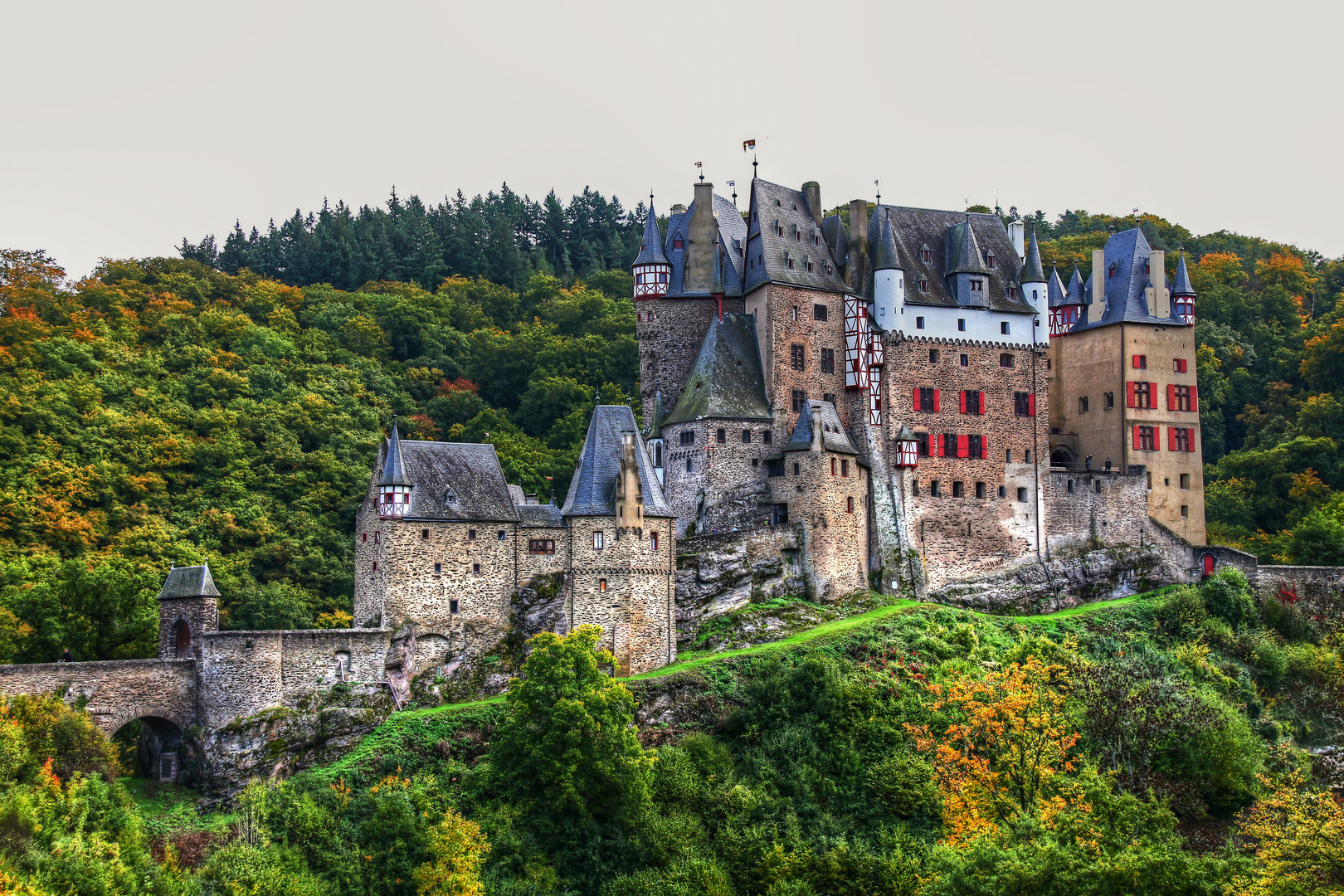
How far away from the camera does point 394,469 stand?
49781 millimetres

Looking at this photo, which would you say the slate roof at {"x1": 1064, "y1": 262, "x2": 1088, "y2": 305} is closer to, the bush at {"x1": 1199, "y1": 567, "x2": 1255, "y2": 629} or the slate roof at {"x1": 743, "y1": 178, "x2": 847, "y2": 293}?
the slate roof at {"x1": 743, "y1": 178, "x2": 847, "y2": 293}

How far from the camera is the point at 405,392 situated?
78.6m

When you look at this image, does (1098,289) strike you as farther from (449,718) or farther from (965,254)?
(449,718)

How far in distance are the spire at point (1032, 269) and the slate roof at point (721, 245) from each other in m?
12.6

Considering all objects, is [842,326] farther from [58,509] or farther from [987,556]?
[58,509]

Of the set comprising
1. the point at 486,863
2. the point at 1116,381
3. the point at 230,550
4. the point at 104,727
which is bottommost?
the point at 486,863

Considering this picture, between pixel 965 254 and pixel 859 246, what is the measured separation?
4639 millimetres

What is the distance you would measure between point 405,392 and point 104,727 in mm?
36060

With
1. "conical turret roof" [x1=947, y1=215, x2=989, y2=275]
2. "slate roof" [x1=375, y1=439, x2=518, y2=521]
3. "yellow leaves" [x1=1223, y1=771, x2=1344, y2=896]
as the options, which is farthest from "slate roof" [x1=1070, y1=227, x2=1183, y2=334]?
"yellow leaves" [x1=1223, y1=771, x2=1344, y2=896]

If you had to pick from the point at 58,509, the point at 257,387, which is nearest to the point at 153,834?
the point at 58,509

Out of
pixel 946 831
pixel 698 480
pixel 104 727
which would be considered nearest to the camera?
pixel 946 831

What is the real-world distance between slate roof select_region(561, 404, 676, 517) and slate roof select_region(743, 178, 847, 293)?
1145cm

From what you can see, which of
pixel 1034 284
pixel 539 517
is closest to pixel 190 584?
pixel 539 517

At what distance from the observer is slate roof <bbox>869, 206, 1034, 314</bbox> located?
207 feet
